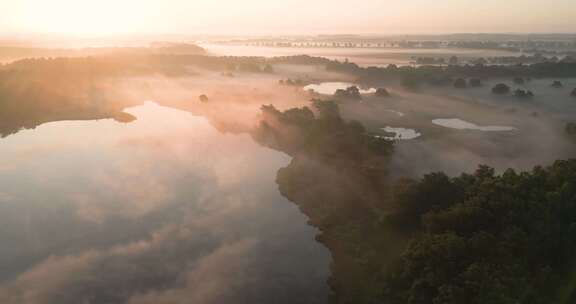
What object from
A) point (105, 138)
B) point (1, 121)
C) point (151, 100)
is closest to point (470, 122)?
point (105, 138)

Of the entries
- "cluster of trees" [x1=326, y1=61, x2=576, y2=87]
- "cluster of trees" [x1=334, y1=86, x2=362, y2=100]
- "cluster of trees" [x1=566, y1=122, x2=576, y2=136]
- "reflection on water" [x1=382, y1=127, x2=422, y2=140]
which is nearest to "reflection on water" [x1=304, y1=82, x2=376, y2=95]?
"cluster of trees" [x1=334, y1=86, x2=362, y2=100]

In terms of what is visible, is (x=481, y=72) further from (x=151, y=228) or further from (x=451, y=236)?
(x=151, y=228)

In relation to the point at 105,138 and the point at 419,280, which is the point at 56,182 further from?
the point at 419,280

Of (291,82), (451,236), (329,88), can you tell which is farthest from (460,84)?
(451,236)

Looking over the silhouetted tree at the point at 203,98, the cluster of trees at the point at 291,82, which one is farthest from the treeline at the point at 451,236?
the cluster of trees at the point at 291,82

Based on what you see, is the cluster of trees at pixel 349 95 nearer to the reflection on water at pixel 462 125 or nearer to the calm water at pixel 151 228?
the reflection on water at pixel 462 125

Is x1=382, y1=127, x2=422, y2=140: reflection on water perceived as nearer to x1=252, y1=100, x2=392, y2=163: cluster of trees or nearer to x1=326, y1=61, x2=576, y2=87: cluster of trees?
x1=252, y1=100, x2=392, y2=163: cluster of trees
